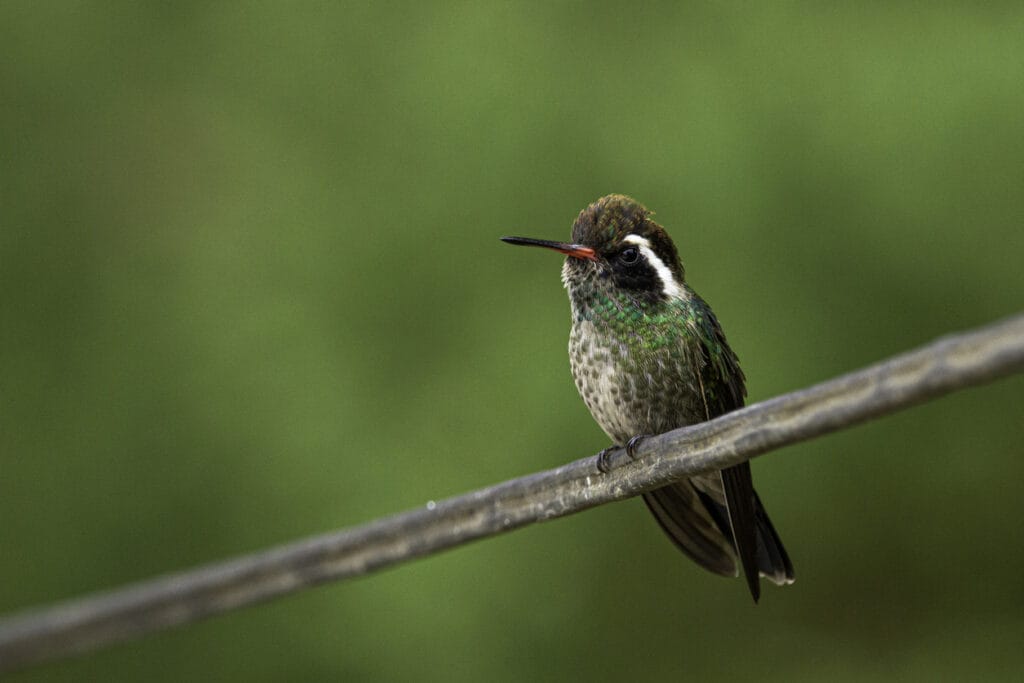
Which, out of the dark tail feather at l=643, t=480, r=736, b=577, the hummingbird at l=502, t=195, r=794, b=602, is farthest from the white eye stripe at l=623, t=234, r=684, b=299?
the dark tail feather at l=643, t=480, r=736, b=577

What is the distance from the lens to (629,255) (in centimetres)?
172

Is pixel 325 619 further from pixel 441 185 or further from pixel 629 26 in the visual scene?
pixel 629 26

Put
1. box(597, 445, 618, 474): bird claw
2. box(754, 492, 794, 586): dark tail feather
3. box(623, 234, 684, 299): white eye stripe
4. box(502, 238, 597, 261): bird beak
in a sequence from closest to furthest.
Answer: box(597, 445, 618, 474): bird claw, box(502, 238, 597, 261): bird beak, box(623, 234, 684, 299): white eye stripe, box(754, 492, 794, 586): dark tail feather

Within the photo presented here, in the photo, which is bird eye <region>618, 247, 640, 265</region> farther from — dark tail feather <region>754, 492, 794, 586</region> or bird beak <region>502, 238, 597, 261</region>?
dark tail feather <region>754, 492, 794, 586</region>

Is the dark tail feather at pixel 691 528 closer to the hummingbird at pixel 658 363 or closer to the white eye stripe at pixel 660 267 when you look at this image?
the hummingbird at pixel 658 363

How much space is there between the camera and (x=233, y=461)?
3104 mm

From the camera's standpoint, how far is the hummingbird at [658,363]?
5.61 feet

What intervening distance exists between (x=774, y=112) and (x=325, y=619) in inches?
66.8

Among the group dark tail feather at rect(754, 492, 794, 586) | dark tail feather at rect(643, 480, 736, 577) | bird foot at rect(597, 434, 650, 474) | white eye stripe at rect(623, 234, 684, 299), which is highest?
white eye stripe at rect(623, 234, 684, 299)

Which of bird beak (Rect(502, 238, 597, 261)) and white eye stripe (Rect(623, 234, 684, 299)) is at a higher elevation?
bird beak (Rect(502, 238, 597, 261))

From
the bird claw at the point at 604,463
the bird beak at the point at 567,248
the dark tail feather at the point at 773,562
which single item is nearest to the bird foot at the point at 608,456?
the bird claw at the point at 604,463

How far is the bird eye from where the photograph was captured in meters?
1.71

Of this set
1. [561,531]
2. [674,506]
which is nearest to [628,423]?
[674,506]

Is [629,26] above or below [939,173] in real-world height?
above
